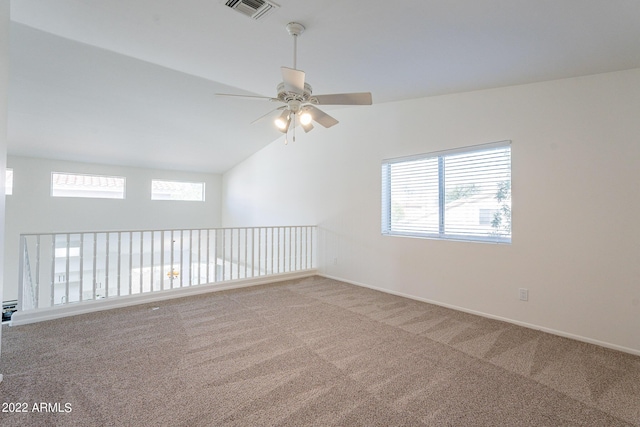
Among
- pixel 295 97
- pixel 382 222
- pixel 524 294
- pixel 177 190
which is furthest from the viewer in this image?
pixel 177 190

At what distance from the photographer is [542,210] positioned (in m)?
3.03

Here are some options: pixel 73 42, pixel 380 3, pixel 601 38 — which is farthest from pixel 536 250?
pixel 73 42

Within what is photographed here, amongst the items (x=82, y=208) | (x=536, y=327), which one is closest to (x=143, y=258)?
(x=82, y=208)

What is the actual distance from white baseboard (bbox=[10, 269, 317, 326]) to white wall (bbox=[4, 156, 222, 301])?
13.4 feet

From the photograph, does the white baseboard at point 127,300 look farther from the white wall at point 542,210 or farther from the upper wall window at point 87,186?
the upper wall window at point 87,186

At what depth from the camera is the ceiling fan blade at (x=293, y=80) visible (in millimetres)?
2101

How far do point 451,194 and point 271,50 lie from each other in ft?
8.89

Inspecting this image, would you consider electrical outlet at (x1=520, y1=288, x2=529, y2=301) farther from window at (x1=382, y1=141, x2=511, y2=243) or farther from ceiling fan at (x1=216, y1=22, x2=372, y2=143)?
ceiling fan at (x1=216, y1=22, x2=372, y2=143)

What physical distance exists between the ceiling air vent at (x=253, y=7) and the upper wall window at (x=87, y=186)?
6.52 m

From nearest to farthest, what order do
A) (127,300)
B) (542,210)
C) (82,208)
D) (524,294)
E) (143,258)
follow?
(542,210), (524,294), (127,300), (143,258), (82,208)

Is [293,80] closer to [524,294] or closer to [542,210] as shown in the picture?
[542,210]

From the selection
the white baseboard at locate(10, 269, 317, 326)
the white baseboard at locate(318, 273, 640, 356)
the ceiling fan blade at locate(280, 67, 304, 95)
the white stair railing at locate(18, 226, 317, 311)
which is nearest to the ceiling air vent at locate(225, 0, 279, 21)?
the ceiling fan blade at locate(280, 67, 304, 95)

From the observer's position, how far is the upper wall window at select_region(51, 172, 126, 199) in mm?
6387

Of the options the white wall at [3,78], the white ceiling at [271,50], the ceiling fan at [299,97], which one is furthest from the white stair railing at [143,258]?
the ceiling fan at [299,97]
